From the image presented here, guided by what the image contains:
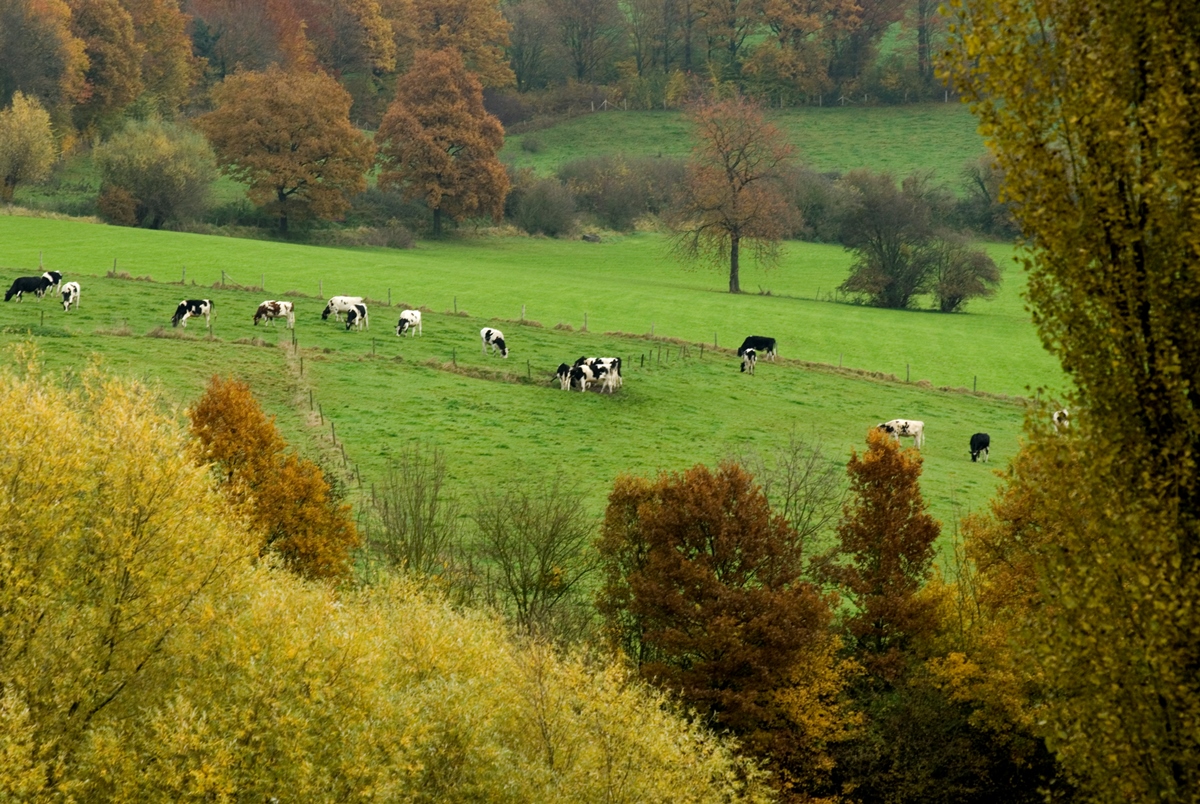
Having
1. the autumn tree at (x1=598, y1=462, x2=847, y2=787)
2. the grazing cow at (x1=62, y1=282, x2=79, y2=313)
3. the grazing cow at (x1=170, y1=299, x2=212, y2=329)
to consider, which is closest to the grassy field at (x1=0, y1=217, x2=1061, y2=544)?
the grazing cow at (x1=62, y1=282, x2=79, y2=313)

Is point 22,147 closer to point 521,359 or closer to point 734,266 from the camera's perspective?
→ point 734,266

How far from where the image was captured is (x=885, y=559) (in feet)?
114

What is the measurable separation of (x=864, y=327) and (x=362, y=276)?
87.6ft

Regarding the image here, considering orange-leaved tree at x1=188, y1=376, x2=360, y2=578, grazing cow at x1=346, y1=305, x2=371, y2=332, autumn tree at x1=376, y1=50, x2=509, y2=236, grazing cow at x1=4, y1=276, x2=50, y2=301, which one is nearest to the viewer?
orange-leaved tree at x1=188, y1=376, x2=360, y2=578

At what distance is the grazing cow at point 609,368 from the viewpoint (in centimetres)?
5019

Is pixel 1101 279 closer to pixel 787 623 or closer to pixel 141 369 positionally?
pixel 787 623

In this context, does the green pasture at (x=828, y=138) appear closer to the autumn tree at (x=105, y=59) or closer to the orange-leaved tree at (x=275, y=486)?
the autumn tree at (x=105, y=59)

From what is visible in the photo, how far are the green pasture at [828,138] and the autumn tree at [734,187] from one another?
27.8 m

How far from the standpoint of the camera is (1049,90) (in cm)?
1236

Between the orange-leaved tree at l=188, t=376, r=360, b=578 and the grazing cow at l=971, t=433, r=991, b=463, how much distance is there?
23622 mm

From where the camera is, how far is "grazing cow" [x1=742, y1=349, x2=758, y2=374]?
5628 cm

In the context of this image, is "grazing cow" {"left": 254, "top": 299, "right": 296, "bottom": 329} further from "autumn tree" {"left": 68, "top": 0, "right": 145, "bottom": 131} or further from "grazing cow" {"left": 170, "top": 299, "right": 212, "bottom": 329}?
"autumn tree" {"left": 68, "top": 0, "right": 145, "bottom": 131}

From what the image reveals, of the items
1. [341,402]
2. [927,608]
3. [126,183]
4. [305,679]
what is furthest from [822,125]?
[305,679]

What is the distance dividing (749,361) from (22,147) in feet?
169
